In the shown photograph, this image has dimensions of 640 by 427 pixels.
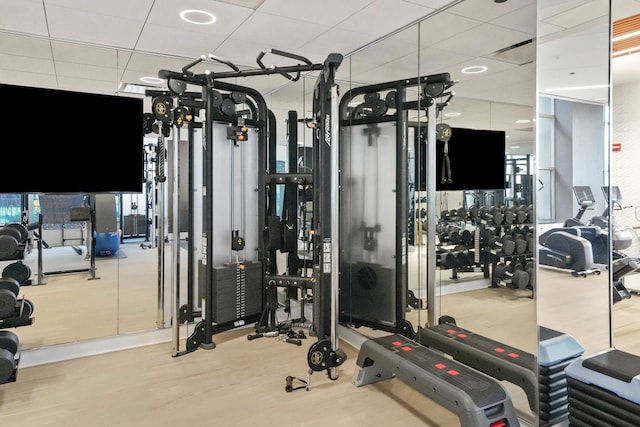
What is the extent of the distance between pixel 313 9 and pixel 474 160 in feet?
5.67

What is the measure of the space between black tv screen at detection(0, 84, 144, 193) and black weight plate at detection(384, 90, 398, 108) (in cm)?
251

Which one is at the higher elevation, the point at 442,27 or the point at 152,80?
the point at 442,27

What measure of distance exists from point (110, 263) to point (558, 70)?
4224mm

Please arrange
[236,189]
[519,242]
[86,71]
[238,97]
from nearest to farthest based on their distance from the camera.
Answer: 1. [519,242]
2. [86,71]
3. [238,97]
4. [236,189]

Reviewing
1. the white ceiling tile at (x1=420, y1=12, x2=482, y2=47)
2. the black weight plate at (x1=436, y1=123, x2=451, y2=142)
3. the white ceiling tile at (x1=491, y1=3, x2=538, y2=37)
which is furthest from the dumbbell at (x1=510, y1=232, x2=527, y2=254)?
the white ceiling tile at (x1=420, y1=12, x2=482, y2=47)

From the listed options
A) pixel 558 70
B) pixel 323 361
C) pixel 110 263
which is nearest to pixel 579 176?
pixel 558 70

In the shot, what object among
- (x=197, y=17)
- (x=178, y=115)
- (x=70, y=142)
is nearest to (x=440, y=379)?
(x=178, y=115)

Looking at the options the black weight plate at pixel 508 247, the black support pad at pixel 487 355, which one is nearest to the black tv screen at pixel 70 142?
the black support pad at pixel 487 355

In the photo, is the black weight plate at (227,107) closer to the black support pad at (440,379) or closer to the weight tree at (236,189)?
the weight tree at (236,189)

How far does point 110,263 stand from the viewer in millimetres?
4062

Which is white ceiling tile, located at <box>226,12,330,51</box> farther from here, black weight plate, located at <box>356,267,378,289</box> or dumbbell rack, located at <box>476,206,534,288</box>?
black weight plate, located at <box>356,267,378,289</box>

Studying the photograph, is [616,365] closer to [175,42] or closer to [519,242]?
[519,242]

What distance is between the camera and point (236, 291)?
4301 millimetres

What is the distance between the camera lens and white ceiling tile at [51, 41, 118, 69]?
384 cm
